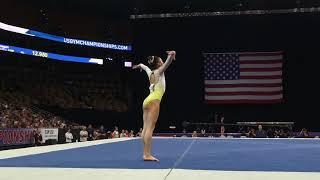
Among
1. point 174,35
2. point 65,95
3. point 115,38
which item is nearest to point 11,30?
point 65,95

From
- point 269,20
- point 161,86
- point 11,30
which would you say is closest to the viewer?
point 161,86

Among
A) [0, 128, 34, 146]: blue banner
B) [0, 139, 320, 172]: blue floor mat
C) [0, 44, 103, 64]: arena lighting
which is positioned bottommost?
[0, 128, 34, 146]: blue banner

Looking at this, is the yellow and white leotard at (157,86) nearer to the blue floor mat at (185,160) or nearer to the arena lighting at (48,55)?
the blue floor mat at (185,160)

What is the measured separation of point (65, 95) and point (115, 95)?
4016mm

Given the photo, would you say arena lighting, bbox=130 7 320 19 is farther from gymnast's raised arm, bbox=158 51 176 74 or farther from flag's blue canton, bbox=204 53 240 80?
gymnast's raised arm, bbox=158 51 176 74

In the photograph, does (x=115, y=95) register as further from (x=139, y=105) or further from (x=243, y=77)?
(x=243, y=77)

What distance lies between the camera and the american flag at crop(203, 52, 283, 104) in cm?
2200

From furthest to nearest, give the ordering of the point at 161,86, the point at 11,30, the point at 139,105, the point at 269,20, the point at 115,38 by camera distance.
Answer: the point at 115,38
the point at 11,30
the point at 139,105
the point at 269,20
the point at 161,86

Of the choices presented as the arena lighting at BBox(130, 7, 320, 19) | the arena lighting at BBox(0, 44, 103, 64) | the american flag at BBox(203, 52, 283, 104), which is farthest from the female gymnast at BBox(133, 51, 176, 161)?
the arena lighting at BBox(0, 44, 103, 64)

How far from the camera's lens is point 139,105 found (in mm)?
23734

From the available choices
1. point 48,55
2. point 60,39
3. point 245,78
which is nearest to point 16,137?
point 245,78

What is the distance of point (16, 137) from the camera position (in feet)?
42.5

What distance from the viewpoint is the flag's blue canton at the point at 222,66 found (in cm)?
2220

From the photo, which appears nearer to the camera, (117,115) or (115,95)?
(117,115)
